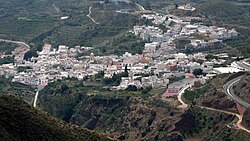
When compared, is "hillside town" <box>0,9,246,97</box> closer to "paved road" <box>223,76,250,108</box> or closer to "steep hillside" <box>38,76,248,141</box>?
"steep hillside" <box>38,76,248,141</box>

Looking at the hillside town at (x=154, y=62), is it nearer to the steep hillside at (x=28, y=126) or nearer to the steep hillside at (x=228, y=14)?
the steep hillside at (x=228, y=14)

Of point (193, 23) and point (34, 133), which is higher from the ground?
point (34, 133)

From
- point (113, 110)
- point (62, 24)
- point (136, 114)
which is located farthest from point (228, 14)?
point (136, 114)

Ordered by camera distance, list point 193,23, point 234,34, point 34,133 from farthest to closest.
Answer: point 193,23, point 234,34, point 34,133

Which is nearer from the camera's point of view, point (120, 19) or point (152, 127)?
point (152, 127)

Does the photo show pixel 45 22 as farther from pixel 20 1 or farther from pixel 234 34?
pixel 234 34

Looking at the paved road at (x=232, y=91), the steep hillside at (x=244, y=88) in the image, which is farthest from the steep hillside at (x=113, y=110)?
the steep hillside at (x=244, y=88)

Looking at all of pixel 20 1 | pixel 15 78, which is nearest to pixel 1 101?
pixel 15 78
